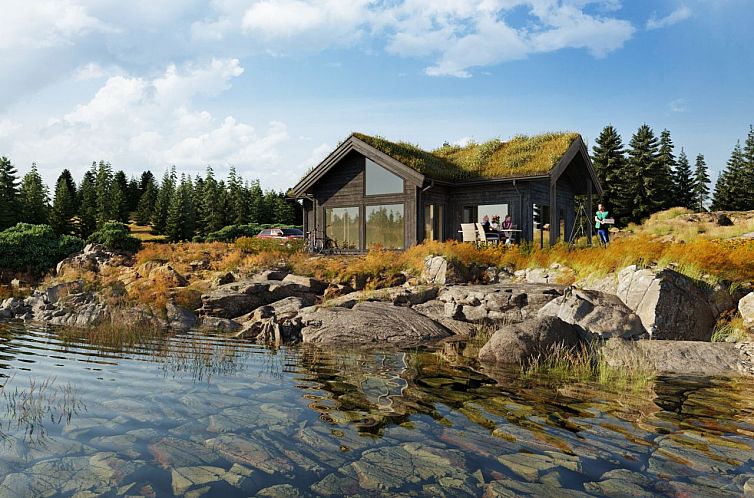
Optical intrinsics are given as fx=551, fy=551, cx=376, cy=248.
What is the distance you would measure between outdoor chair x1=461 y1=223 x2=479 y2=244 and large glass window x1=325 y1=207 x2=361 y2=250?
4685 millimetres

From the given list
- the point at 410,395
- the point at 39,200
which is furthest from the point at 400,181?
the point at 39,200

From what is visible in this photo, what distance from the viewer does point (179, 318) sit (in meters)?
16.0

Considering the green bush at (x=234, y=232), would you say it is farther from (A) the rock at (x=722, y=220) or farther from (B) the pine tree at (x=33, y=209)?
(A) the rock at (x=722, y=220)

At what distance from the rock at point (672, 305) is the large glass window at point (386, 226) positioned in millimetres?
11396

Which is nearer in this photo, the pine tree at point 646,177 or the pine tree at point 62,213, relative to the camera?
the pine tree at point 646,177

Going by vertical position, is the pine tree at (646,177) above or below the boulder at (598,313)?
above

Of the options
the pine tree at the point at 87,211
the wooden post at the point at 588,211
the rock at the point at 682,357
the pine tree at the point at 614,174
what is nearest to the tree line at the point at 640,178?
the pine tree at the point at 614,174

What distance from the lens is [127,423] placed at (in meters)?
6.41

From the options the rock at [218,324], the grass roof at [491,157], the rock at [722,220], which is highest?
the grass roof at [491,157]

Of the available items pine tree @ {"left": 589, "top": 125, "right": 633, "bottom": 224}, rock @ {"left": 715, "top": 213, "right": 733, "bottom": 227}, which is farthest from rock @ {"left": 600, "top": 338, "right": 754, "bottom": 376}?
pine tree @ {"left": 589, "top": 125, "right": 633, "bottom": 224}

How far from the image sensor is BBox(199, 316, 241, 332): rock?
15.0 metres

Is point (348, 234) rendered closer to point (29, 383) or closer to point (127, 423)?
point (29, 383)

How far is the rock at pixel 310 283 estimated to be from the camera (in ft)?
58.1

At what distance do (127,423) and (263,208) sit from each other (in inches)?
2052
